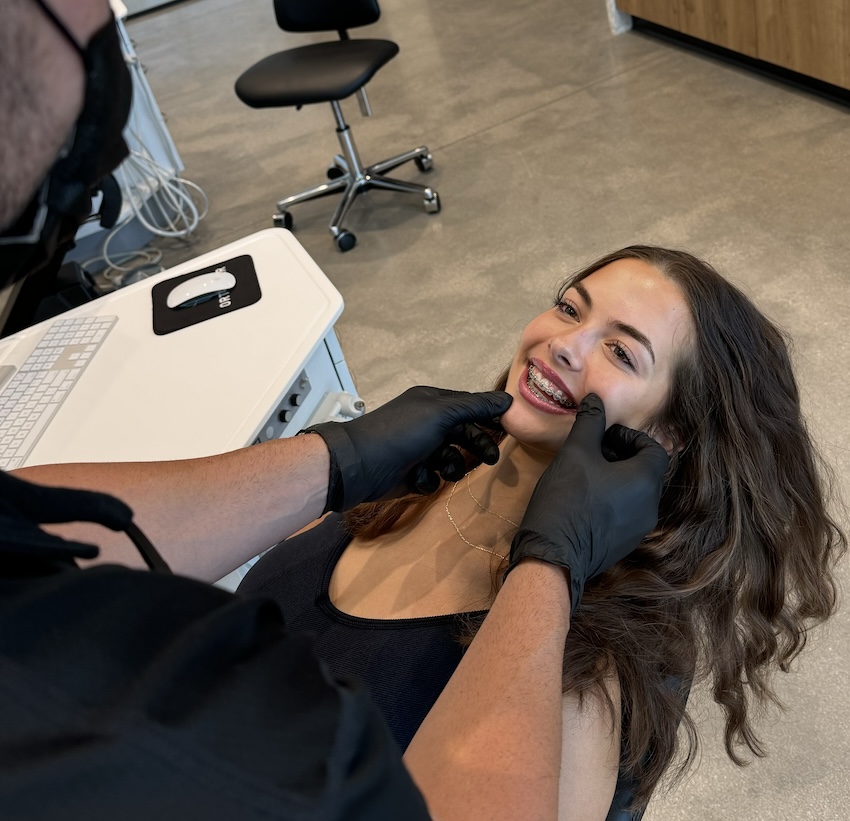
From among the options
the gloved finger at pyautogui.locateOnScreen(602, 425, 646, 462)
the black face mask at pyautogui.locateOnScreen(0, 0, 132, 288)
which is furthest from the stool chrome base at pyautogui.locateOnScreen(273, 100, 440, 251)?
the black face mask at pyautogui.locateOnScreen(0, 0, 132, 288)

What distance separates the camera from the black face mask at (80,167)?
25 cm

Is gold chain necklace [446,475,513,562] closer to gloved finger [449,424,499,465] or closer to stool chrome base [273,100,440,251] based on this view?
gloved finger [449,424,499,465]

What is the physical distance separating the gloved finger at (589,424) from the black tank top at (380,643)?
0.29 m

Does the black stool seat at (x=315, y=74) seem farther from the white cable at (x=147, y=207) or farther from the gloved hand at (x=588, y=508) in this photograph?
the gloved hand at (x=588, y=508)

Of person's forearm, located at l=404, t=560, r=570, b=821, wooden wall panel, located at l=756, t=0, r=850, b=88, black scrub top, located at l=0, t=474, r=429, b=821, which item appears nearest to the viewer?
black scrub top, located at l=0, t=474, r=429, b=821

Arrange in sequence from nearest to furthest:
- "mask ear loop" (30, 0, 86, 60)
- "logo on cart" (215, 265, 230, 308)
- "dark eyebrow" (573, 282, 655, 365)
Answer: "mask ear loop" (30, 0, 86, 60) < "dark eyebrow" (573, 282, 655, 365) < "logo on cart" (215, 265, 230, 308)

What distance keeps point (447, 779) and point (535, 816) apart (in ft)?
0.33

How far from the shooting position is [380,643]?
4.33 feet

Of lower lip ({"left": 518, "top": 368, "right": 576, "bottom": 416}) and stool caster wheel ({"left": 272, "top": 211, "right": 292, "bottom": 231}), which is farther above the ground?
lower lip ({"left": 518, "top": 368, "right": 576, "bottom": 416})

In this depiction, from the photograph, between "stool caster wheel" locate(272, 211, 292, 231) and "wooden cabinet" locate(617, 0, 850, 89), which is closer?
"wooden cabinet" locate(617, 0, 850, 89)

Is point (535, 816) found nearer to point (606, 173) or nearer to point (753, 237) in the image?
point (753, 237)

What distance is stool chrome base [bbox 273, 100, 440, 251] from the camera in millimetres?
A: 3754

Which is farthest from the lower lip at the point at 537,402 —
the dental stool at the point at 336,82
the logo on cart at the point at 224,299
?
the dental stool at the point at 336,82

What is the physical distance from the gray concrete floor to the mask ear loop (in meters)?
1.80
